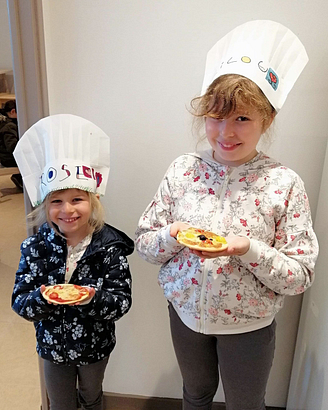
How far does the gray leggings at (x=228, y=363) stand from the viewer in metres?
1.02

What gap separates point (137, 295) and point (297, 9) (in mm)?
1066

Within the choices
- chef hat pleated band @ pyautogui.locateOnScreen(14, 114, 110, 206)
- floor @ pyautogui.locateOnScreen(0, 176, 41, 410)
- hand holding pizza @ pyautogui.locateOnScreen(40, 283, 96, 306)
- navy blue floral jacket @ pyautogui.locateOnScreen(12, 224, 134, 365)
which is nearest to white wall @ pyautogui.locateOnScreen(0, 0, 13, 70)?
floor @ pyautogui.locateOnScreen(0, 176, 41, 410)

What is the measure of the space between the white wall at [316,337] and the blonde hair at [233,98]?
1.37ft

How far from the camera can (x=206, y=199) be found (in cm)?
100

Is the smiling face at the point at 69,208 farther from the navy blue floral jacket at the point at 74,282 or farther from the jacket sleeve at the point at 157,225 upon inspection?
the jacket sleeve at the point at 157,225

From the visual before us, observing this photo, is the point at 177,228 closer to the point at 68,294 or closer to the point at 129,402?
the point at 68,294

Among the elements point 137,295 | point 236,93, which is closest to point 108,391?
point 137,295

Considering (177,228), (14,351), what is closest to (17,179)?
(14,351)

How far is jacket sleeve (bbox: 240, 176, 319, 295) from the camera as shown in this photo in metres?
0.90

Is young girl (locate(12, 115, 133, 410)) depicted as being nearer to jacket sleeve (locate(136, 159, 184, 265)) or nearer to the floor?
jacket sleeve (locate(136, 159, 184, 265))

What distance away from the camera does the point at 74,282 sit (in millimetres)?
1085

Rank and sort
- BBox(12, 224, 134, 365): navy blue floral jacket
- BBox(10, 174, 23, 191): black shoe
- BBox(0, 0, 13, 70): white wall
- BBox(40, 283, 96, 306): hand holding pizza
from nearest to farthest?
BBox(40, 283, 96, 306): hand holding pizza
BBox(12, 224, 134, 365): navy blue floral jacket
BBox(10, 174, 23, 191): black shoe
BBox(0, 0, 13, 70): white wall

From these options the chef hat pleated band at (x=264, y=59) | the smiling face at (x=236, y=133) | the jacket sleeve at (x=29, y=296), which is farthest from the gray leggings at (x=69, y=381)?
the chef hat pleated band at (x=264, y=59)

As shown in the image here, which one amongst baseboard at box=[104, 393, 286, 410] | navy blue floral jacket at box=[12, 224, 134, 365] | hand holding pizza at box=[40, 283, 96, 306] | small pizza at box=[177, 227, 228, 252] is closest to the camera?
small pizza at box=[177, 227, 228, 252]
